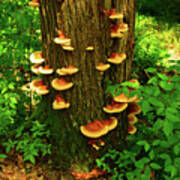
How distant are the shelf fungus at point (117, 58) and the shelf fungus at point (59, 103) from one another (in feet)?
2.81

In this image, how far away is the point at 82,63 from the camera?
2635mm

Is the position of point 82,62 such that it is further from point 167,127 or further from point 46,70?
point 167,127

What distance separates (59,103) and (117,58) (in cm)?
100

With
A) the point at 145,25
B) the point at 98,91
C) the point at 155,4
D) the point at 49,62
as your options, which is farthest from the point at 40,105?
the point at 155,4

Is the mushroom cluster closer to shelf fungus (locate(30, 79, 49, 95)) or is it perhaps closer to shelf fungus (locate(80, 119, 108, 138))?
shelf fungus (locate(80, 119, 108, 138))

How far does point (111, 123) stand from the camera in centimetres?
293

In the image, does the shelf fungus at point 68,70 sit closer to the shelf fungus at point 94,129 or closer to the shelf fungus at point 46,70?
the shelf fungus at point 46,70

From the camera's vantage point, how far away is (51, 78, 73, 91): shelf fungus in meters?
2.65

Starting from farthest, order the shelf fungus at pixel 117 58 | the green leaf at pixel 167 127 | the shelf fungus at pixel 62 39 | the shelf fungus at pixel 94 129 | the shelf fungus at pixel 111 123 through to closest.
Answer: the shelf fungus at pixel 111 123, the shelf fungus at pixel 94 129, the shelf fungus at pixel 117 58, the shelf fungus at pixel 62 39, the green leaf at pixel 167 127

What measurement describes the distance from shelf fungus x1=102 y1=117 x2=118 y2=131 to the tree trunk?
0.26 ft

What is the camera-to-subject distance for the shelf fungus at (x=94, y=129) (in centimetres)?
277

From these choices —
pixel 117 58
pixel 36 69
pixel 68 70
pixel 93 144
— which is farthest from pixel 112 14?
pixel 93 144

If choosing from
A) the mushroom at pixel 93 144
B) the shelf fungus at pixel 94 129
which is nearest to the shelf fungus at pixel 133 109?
the shelf fungus at pixel 94 129

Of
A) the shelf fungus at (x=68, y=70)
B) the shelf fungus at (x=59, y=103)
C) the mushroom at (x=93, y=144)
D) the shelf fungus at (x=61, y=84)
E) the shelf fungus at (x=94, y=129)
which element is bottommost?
the mushroom at (x=93, y=144)
